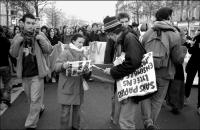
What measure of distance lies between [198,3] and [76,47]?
136 feet

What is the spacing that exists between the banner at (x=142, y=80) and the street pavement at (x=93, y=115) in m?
1.67

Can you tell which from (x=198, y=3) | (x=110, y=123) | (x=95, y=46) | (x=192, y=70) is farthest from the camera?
(x=198, y=3)

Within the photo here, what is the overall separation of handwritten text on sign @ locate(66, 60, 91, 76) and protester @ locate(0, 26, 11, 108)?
2.84 meters

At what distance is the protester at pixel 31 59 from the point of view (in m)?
5.05

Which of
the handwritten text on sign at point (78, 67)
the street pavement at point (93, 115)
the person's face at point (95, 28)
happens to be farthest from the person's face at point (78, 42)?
the person's face at point (95, 28)

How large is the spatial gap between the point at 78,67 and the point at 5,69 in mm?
3071

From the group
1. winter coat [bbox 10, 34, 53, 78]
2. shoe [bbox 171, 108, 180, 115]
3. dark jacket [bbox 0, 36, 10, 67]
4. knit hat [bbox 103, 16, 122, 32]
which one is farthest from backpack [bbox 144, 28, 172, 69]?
dark jacket [bbox 0, 36, 10, 67]

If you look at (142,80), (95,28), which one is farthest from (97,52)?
(142,80)

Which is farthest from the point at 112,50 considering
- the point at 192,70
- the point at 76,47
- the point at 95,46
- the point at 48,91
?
the point at 95,46

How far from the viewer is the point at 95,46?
9680mm

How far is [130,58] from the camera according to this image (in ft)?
11.9

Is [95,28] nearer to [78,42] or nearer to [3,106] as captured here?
[3,106]

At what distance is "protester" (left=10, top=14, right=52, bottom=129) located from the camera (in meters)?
5.05

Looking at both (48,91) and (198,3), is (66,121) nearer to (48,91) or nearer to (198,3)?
(48,91)
